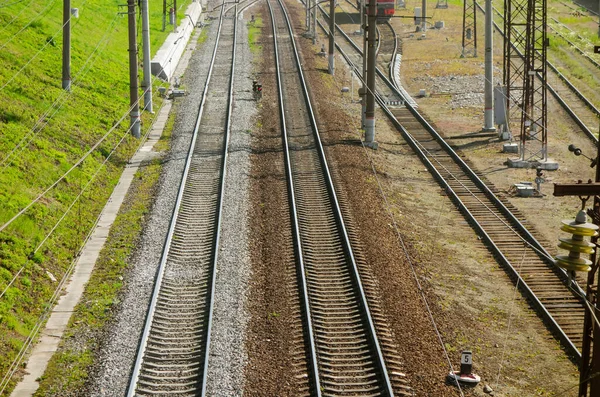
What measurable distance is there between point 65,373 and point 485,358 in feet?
23.0

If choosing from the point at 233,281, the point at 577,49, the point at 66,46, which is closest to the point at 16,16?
the point at 66,46

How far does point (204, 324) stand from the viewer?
1614cm

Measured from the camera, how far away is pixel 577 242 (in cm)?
1055

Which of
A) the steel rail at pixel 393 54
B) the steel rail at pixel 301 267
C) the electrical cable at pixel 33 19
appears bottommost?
the steel rail at pixel 301 267

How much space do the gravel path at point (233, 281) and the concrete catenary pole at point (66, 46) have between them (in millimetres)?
6079

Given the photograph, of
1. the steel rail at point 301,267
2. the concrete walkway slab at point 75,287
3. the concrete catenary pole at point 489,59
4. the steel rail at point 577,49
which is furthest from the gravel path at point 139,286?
the steel rail at point 577,49

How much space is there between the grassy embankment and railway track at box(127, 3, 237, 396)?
1.10m

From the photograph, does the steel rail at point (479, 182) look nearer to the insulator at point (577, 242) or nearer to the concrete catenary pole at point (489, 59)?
the concrete catenary pole at point (489, 59)

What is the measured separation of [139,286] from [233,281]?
72.7 inches

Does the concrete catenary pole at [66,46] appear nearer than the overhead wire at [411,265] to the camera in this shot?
No

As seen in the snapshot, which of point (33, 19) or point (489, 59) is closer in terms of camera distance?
point (489, 59)

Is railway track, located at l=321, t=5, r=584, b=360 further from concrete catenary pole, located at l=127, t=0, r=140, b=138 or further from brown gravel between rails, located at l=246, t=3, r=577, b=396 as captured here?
concrete catenary pole, located at l=127, t=0, r=140, b=138

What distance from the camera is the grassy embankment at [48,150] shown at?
58.3 ft

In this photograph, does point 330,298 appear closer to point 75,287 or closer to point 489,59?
point 75,287
